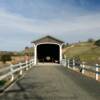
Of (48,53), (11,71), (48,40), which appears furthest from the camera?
(48,53)

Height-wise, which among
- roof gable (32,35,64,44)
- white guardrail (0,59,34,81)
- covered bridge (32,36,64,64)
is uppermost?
roof gable (32,35,64,44)

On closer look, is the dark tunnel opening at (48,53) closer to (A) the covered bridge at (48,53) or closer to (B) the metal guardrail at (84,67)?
(A) the covered bridge at (48,53)

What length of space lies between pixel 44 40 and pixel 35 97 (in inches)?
1648

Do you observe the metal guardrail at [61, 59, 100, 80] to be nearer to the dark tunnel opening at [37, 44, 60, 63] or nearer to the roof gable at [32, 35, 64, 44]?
the roof gable at [32, 35, 64, 44]

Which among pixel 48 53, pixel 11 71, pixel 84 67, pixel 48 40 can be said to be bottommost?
pixel 11 71

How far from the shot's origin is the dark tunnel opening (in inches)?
2366

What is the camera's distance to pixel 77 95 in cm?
1331

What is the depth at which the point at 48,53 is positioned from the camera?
61188 millimetres

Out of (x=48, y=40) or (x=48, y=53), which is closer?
(x=48, y=40)

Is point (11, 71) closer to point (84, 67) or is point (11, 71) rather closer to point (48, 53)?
point (84, 67)

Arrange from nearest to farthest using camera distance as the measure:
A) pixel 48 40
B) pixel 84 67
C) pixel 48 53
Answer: pixel 84 67 < pixel 48 40 < pixel 48 53

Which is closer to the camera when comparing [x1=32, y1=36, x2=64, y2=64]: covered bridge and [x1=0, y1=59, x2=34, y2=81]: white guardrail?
[x1=0, y1=59, x2=34, y2=81]: white guardrail

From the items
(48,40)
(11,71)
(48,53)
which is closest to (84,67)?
(11,71)

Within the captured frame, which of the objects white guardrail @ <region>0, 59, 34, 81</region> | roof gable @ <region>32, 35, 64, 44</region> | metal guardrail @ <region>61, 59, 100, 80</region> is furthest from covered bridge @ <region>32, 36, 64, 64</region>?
white guardrail @ <region>0, 59, 34, 81</region>
